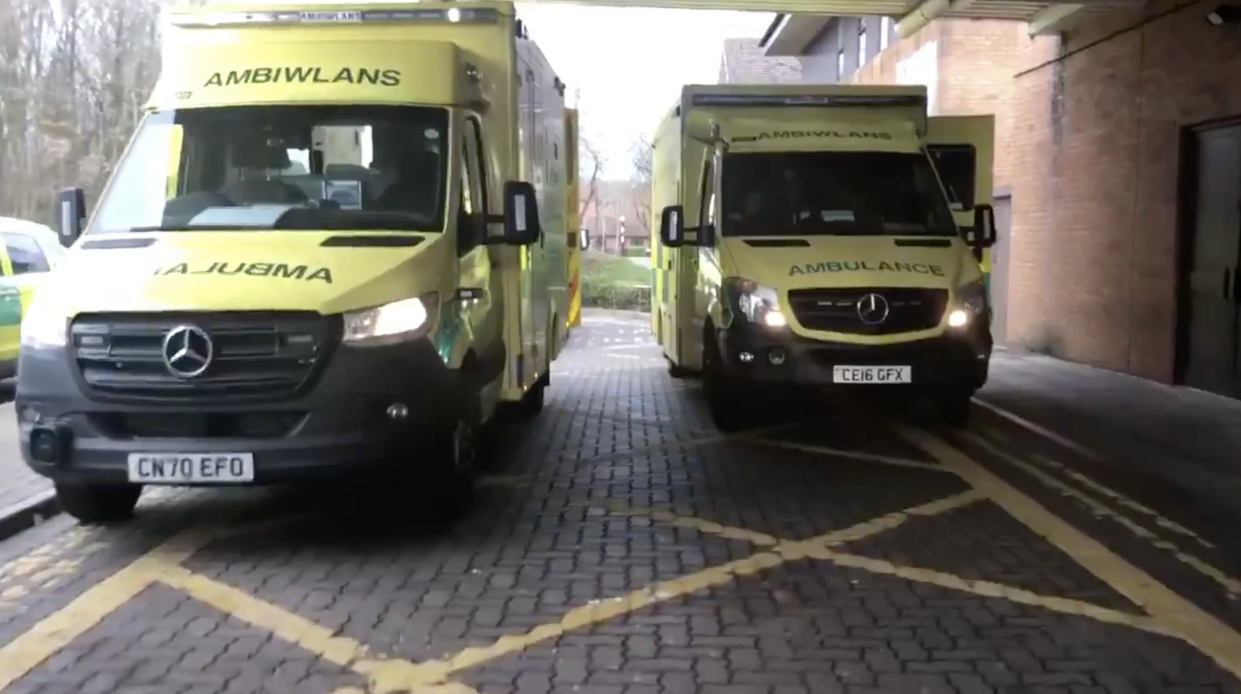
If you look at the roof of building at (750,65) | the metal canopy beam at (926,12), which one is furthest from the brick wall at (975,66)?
the roof of building at (750,65)

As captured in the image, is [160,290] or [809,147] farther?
[809,147]

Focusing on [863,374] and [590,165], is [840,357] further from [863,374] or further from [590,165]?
[590,165]

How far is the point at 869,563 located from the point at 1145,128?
30.0ft

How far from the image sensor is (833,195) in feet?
32.6

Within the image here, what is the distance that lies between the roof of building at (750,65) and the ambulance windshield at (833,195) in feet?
104

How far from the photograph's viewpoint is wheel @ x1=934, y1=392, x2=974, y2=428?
10047mm

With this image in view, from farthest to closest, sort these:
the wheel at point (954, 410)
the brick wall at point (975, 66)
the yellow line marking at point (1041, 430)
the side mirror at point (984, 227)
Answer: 1. the brick wall at point (975, 66)
2. the side mirror at point (984, 227)
3. the wheel at point (954, 410)
4. the yellow line marking at point (1041, 430)

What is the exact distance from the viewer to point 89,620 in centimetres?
541

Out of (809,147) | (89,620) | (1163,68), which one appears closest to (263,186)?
(89,620)

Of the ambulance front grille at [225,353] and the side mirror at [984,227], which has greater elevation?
the side mirror at [984,227]

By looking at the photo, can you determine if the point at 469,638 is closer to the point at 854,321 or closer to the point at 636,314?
the point at 854,321

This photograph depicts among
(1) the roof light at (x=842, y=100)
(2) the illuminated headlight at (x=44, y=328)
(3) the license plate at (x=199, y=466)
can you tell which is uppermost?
(1) the roof light at (x=842, y=100)

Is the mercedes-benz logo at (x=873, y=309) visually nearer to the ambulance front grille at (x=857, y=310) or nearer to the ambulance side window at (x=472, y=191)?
the ambulance front grille at (x=857, y=310)

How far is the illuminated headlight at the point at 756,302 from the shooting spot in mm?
8945
